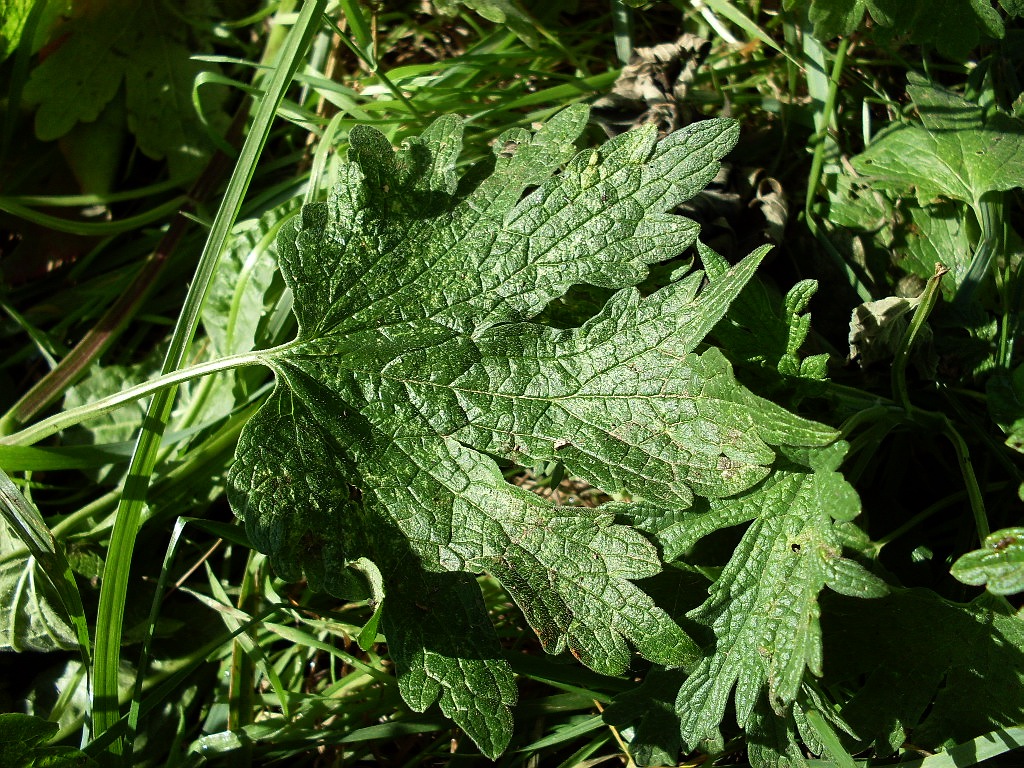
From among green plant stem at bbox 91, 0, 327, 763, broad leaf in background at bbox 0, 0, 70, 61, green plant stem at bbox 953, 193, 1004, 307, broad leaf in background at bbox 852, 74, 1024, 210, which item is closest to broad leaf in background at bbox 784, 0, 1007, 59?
broad leaf in background at bbox 852, 74, 1024, 210

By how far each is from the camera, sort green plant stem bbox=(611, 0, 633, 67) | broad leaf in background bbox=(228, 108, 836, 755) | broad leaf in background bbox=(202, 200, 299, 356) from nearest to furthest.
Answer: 1. broad leaf in background bbox=(228, 108, 836, 755)
2. broad leaf in background bbox=(202, 200, 299, 356)
3. green plant stem bbox=(611, 0, 633, 67)

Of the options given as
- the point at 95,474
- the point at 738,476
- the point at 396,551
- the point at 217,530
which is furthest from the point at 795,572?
the point at 95,474

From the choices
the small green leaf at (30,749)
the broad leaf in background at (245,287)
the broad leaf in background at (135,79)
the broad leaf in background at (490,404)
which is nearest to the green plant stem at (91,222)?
the broad leaf in background at (135,79)

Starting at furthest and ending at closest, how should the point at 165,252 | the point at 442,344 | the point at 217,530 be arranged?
the point at 165,252, the point at 217,530, the point at 442,344

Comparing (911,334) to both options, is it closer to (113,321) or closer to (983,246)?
(983,246)

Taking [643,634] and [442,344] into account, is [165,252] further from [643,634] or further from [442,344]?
[643,634]

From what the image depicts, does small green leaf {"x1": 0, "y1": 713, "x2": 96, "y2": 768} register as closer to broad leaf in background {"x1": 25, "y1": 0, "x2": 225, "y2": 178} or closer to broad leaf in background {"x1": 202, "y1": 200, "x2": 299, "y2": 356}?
broad leaf in background {"x1": 202, "y1": 200, "x2": 299, "y2": 356}

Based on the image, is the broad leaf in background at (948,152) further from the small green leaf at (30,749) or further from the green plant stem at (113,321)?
the small green leaf at (30,749)
